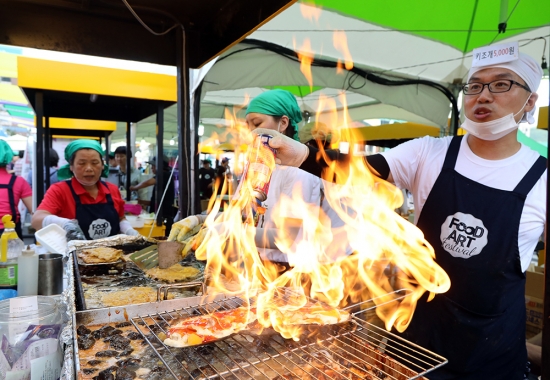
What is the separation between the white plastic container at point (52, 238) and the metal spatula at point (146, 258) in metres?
0.76

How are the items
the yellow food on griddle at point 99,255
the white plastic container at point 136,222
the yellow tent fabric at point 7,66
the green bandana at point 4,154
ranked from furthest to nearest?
the yellow tent fabric at point 7,66
the white plastic container at point 136,222
the green bandana at point 4,154
the yellow food on griddle at point 99,255

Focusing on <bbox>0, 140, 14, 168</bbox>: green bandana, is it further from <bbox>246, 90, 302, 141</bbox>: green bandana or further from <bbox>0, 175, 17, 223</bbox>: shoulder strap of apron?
<bbox>246, 90, 302, 141</bbox>: green bandana

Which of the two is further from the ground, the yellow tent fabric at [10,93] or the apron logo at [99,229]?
the yellow tent fabric at [10,93]

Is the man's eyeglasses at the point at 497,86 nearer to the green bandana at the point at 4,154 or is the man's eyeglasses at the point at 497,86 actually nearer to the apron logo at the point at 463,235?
the apron logo at the point at 463,235

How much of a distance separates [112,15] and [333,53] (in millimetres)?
5081

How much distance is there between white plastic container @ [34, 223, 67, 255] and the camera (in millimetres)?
3344

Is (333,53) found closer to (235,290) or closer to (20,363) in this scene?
(235,290)

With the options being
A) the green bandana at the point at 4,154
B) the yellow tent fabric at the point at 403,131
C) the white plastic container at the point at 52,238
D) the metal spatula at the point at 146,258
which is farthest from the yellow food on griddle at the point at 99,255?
the yellow tent fabric at the point at 403,131

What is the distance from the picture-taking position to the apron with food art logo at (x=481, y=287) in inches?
84.0

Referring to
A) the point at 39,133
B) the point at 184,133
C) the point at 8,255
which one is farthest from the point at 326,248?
the point at 39,133

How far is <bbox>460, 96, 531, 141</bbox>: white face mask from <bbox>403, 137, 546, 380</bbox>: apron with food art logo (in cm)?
27

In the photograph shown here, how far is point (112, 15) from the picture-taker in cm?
356

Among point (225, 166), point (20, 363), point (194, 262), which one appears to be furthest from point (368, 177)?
point (225, 166)

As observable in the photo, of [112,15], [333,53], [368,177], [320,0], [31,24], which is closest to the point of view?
[368,177]
